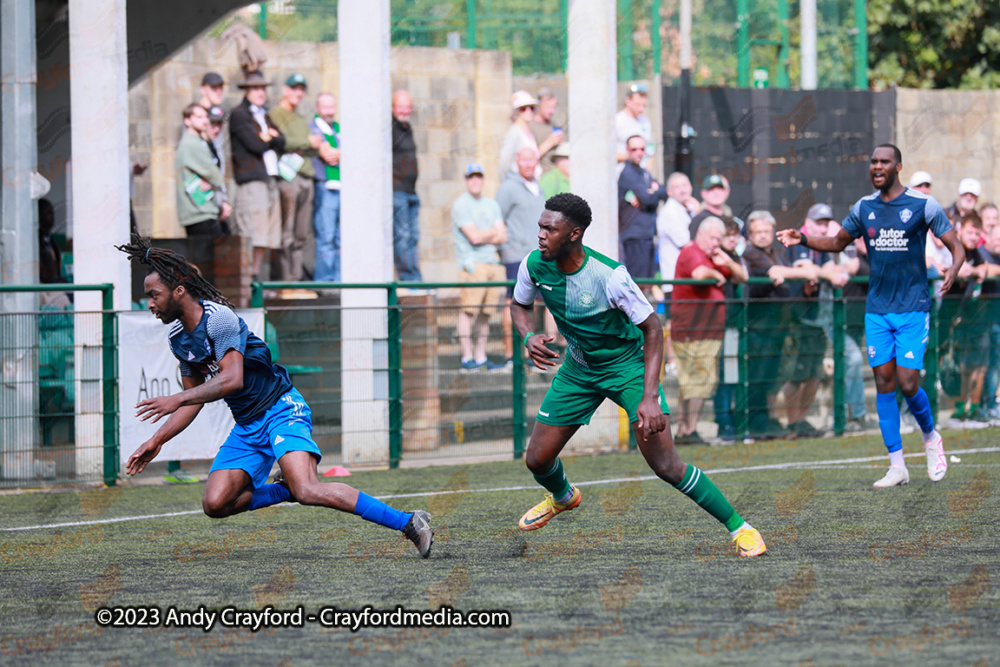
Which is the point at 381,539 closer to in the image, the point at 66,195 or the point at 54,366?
the point at 54,366

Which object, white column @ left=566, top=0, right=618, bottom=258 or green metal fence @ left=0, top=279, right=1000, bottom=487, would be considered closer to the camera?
green metal fence @ left=0, top=279, right=1000, bottom=487

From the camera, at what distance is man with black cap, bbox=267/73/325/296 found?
50.7 feet

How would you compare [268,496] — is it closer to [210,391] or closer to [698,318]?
[210,391]

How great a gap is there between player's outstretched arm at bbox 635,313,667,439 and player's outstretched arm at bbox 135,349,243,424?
218 cm

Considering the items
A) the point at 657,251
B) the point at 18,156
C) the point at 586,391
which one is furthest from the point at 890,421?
the point at 18,156

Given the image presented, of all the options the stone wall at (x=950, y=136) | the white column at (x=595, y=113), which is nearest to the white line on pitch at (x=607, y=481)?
the white column at (x=595, y=113)

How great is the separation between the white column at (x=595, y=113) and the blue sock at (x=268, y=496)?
7.64 meters

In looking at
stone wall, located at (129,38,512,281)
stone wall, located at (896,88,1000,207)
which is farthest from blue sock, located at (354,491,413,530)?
stone wall, located at (896,88,1000,207)

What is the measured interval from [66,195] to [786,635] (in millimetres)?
12988

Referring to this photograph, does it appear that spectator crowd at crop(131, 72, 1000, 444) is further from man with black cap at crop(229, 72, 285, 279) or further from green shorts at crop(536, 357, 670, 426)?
green shorts at crop(536, 357, 670, 426)

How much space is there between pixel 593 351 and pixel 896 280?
147 inches

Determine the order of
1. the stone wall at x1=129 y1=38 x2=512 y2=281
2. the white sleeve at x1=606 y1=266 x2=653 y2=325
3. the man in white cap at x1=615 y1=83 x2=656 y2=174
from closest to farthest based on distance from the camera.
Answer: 1. the white sleeve at x1=606 y1=266 x2=653 y2=325
2. the stone wall at x1=129 y1=38 x2=512 y2=281
3. the man in white cap at x1=615 y1=83 x2=656 y2=174

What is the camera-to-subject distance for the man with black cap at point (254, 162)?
49.1ft

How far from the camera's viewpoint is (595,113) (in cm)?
1492
